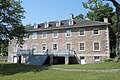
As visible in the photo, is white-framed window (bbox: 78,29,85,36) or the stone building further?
white-framed window (bbox: 78,29,85,36)

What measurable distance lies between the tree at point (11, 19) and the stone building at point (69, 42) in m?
5.80

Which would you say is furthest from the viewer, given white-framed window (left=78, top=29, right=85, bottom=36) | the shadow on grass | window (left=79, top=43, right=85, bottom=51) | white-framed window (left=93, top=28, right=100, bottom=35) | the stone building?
white-framed window (left=78, top=29, right=85, bottom=36)

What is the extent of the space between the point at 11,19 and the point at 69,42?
14823 millimetres

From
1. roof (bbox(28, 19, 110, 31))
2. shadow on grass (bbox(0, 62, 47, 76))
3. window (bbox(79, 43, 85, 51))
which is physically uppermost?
roof (bbox(28, 19, 110, 31))

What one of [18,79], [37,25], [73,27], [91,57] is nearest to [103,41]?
[91,57]

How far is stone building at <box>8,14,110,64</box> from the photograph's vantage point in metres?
37.7

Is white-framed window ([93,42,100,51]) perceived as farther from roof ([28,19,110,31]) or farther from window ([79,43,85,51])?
roof ([28,19,110,31])

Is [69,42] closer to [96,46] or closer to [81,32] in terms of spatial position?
[81,32]

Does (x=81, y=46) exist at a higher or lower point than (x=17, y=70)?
higher

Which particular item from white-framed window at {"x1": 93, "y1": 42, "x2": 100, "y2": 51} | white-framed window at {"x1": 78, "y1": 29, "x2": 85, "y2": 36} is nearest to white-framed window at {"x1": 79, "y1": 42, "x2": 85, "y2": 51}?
white-framed window at {"x1": 78, "y1": 29, "x2": 85, "y2": 36}

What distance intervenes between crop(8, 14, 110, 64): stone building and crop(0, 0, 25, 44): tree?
580 centimetres

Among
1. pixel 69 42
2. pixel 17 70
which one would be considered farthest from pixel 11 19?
pixel 69 42

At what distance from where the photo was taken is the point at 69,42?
41250 millimetres

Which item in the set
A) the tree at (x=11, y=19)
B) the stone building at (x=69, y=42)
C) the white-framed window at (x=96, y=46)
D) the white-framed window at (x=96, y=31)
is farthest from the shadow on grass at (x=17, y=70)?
the white-framed window at (x=96, y=31)
